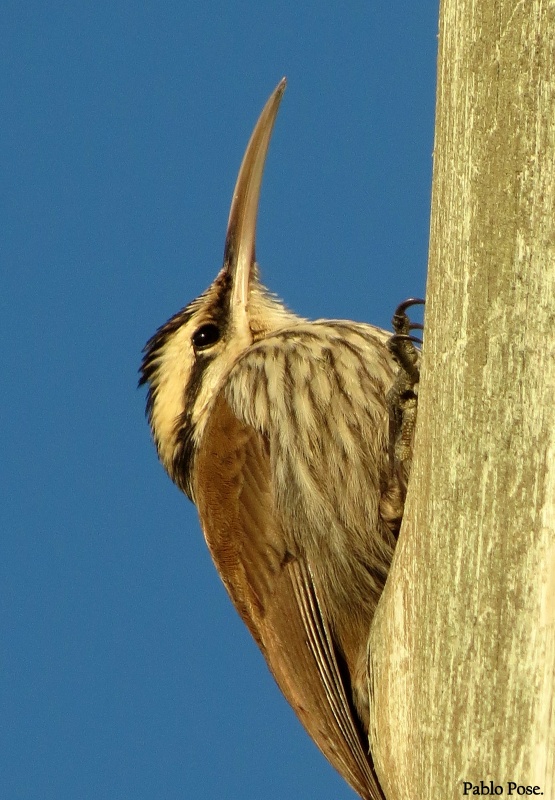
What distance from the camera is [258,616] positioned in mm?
4094

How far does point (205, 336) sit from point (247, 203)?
0.69 m

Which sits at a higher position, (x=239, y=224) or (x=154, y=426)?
(x=239, y=224)

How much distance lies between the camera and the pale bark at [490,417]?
2.28 m

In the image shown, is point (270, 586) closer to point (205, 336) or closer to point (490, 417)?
point (205, 336)

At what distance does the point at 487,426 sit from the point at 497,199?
0.46 m

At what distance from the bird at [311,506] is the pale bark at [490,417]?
104cm

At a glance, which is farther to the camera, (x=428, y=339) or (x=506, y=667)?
(x=428, y=339)

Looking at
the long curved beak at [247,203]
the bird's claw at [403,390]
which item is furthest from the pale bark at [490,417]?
the long curved beak at [247,203]

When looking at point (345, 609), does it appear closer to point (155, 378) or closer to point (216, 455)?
point (216, 455)

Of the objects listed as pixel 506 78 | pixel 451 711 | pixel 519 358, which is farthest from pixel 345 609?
pixel 506 78

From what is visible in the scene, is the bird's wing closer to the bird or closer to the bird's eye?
the bird

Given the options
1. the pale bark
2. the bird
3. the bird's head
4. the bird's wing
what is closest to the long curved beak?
the bird's head

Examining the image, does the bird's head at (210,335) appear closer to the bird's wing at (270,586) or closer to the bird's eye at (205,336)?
the bird's eye at (205,336)

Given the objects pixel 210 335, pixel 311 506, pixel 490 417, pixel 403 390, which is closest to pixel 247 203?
pixel 210 335
